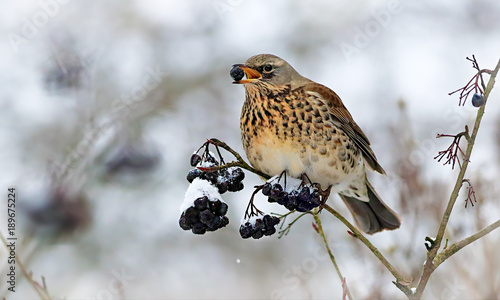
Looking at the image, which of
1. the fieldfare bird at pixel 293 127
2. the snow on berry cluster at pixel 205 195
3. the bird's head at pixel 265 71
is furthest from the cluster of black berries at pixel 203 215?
the bird's head at pixel 265 71

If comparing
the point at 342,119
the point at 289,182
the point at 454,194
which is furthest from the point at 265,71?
the point at 454,194

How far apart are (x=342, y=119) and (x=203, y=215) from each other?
4.66ft

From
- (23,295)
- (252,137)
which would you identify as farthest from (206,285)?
(252,137)

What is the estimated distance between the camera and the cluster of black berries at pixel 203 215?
2352mm

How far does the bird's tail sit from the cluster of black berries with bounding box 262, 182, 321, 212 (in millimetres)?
1251

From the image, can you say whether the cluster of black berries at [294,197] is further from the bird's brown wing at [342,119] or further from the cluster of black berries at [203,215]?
the bird's brown wing at [342,119]

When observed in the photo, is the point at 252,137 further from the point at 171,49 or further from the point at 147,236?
the point at 171,49

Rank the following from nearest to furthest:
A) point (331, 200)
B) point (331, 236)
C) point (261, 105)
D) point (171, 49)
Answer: point (261, 105), point (331, 200), point (331, 236), point (171, 49)

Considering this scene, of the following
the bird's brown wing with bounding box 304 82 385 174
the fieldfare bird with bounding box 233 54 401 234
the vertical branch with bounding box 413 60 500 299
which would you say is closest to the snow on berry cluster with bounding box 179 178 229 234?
the fieldfare bird with bounding box 233 54 401 234

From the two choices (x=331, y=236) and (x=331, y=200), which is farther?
(x=331, y=236)

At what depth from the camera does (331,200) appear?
13.5ft

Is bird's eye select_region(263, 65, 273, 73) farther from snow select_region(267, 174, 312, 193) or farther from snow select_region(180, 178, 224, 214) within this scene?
snow select_region(180, 178, 224, 214)

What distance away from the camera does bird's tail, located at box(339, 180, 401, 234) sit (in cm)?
384

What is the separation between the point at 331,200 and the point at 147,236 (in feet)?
12.0
